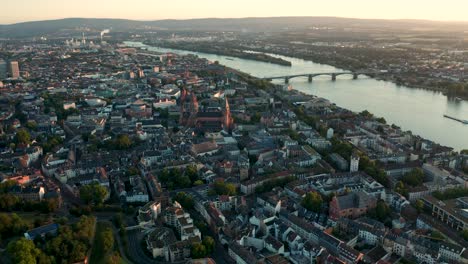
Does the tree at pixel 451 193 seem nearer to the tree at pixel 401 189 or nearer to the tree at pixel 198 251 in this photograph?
the tree at pixel 401 189

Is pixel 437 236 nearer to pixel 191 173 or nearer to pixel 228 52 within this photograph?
pixel 191 173

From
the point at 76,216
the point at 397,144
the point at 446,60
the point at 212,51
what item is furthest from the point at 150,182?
the point at 212,51

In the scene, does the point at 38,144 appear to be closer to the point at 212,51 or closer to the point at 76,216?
the point at 76,216

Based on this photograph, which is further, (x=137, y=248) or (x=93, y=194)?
(x=93, y=194)

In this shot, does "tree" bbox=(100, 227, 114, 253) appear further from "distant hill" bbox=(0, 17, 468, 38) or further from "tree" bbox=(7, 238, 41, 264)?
"distant hill" bbox=(0, 17, 468, 38)

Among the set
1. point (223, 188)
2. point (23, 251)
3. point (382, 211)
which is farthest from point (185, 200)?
point (382, 211)

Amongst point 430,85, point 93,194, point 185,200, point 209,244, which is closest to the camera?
point 209,244
